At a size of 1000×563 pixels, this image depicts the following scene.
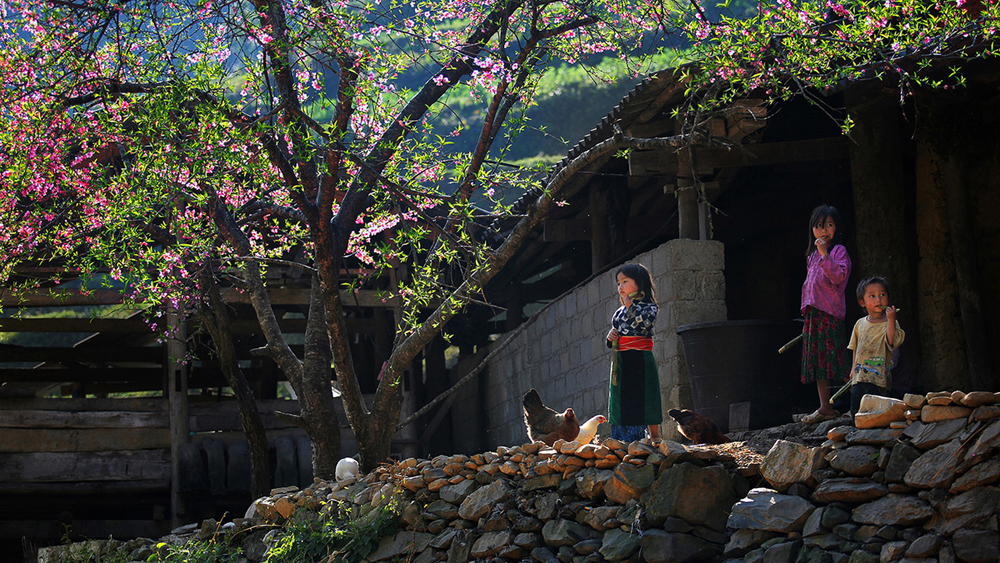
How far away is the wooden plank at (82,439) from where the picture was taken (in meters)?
9.98

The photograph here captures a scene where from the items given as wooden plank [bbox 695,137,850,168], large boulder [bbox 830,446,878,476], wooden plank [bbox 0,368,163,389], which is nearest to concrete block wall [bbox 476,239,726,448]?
wooden plank [bbox 695,137,850,168]

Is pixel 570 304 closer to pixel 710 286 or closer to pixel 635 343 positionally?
pixel 710 286

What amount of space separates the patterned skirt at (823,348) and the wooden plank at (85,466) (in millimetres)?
7385

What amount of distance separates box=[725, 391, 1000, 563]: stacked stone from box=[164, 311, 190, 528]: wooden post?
279 inches

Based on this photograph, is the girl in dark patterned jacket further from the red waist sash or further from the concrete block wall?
the concrete block wall

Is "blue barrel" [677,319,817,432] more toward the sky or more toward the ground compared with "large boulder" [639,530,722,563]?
more toward the sky

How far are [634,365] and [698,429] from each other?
0.55 metres

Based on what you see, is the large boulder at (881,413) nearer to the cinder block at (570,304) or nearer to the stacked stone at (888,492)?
the stacked stone at (888,492)

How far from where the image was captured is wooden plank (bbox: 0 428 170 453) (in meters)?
9.98

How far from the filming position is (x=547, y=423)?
21.0 feet

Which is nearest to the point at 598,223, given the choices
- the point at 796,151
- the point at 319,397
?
the point at 796,151

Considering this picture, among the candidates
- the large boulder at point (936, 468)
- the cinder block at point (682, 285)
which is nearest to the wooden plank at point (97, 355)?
the cinder block at point (682, 285)

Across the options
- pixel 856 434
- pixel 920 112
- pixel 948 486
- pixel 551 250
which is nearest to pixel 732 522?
pixel 856 434

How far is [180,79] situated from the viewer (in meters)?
6.00
